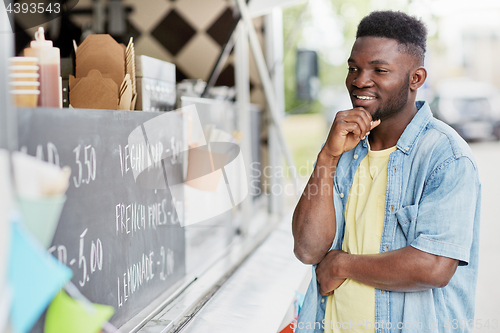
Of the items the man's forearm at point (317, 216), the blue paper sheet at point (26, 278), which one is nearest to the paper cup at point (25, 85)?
the blue paper sheet at point (26, 278)

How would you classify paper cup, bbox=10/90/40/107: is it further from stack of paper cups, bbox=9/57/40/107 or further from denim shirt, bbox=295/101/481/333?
denim shirt, bbox=295/101/481/333

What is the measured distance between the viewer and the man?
130 cm

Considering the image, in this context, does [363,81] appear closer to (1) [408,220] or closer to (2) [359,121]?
(2) [359,121]

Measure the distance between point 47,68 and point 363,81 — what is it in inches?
37.0

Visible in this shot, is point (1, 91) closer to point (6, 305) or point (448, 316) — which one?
point (6, 305)

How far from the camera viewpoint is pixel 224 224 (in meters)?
3.18

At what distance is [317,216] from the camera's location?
153 cm

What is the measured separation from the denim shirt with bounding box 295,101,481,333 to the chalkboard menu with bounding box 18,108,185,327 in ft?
2.75

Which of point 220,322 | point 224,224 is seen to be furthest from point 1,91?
point 224,224

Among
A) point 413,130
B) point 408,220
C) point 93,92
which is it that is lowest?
point 408,220

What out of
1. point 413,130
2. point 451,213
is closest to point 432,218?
point 451,213

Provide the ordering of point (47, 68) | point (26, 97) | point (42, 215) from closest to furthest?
point (42, 215) < point (26, 97) < point (47, 68)

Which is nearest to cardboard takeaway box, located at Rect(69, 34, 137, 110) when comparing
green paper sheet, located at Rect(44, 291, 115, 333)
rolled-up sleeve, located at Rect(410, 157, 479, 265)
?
green paper sheet, located at Rect(44, 291, 115, 333)

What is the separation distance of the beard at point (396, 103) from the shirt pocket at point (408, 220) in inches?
12.2
